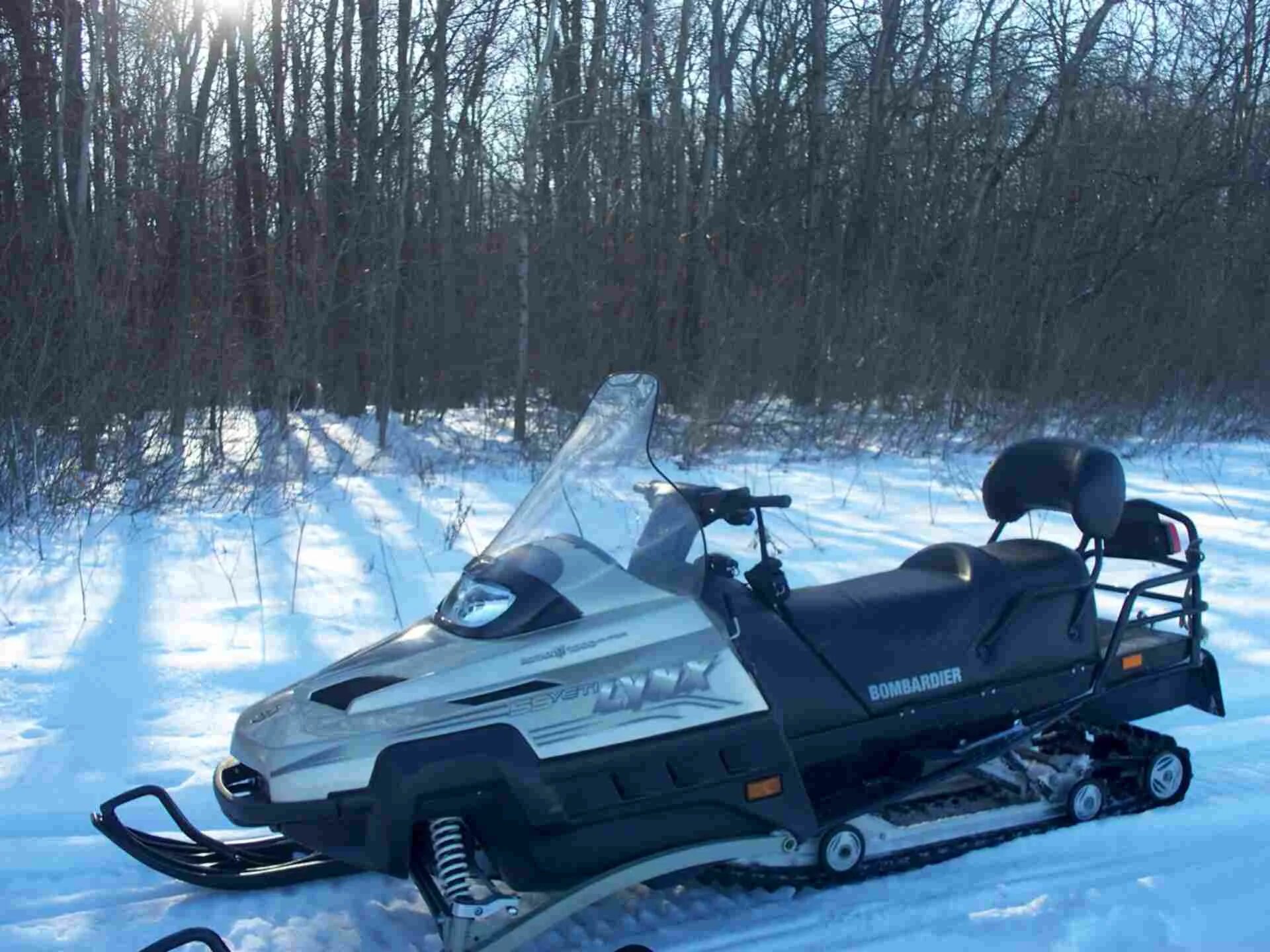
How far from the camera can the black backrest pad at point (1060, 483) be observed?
341 cm

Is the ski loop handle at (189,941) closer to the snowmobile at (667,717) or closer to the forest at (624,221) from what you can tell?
the snowmobile at (667,717)

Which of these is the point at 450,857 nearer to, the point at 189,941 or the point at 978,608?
the point at 189,941

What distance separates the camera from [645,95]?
14.5 metres

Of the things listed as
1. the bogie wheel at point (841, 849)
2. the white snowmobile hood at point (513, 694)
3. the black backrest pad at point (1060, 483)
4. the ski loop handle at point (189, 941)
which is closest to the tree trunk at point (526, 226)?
the black backrest pad at point (1060, 483)

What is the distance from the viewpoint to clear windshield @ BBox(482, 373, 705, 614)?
2.73 meters

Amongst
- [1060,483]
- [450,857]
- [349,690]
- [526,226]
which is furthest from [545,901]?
[526,226]

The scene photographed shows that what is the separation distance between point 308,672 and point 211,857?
1535 millimetres

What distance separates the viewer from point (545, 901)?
8.61ft

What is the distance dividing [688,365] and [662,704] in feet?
32.3

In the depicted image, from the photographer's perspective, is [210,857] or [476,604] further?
[210,857]

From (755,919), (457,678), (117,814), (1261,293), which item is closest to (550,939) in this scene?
(755,919)

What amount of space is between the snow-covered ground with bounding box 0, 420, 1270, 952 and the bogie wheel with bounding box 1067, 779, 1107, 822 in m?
0.06

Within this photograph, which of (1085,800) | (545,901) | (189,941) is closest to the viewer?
(189,941)

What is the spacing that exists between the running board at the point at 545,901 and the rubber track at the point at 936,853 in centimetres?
11
